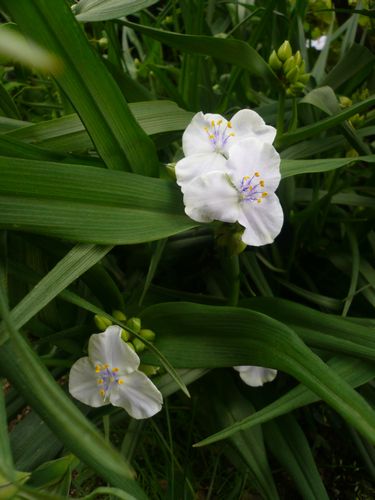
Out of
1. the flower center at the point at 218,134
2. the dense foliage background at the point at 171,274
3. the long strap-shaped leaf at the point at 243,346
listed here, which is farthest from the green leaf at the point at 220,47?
the long strap-shaped leaf at the point at 243,346

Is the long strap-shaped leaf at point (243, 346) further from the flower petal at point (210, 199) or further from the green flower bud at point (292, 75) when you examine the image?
the green flower bud at point (292, 75)

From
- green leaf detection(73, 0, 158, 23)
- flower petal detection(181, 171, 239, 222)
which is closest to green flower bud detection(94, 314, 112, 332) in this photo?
flower petal detection(181, 171, 239, 222)

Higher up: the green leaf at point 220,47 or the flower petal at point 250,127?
the green leaf at point 220,47

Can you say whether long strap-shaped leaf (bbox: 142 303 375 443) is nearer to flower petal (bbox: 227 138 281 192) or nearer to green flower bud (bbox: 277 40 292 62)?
flower petal (bbox: 227 138 281 192)

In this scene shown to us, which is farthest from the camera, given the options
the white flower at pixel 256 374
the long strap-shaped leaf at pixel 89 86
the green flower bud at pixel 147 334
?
the white flower at pixel 256 374

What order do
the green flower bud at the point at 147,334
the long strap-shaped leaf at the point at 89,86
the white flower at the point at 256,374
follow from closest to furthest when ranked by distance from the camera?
the long strap-shaped leaf at the point at 89,86, the green flower bud at the point at 147,334, the white flower at the point at 256,374

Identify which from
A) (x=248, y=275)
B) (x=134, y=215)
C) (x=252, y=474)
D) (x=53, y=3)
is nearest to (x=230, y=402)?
(x=252, y=474)
